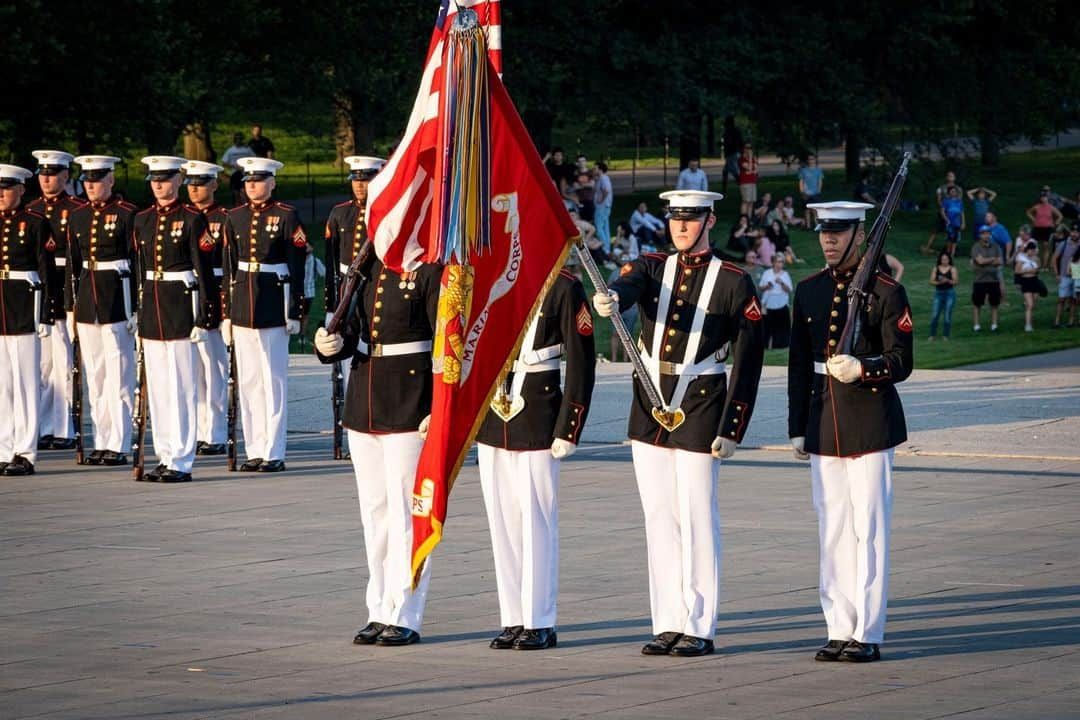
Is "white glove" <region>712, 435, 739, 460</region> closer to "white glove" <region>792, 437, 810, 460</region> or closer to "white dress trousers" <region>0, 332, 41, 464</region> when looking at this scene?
"white glove" <region>792, 437, 810, 460</region>

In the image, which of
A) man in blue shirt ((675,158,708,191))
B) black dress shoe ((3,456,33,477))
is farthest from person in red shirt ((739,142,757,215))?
black dress shoe ((3,456,33,477))

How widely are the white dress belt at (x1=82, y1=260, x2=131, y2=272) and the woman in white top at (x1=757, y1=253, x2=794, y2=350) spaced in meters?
13.3

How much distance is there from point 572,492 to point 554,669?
564 cm

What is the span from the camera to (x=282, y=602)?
1098 cm

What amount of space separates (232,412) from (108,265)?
1.60m

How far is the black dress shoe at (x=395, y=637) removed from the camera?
9.85 metres

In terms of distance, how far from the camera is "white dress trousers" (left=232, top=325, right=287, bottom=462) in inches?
636

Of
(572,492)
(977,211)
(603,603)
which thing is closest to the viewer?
(603,603)

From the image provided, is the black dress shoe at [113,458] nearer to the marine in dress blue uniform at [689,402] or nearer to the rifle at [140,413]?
the rifle at [140,413]

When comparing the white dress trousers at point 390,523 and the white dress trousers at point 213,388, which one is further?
the white dress trousers at point 213,388

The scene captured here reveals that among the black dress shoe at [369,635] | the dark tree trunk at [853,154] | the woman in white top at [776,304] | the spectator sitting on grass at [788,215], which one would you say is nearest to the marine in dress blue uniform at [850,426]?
the black dress shoe at [369,635]

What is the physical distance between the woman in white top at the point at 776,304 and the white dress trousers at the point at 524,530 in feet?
60.6

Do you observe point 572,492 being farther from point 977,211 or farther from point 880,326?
point 977,211

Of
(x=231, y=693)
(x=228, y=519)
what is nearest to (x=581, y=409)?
(x=231, y=693)
